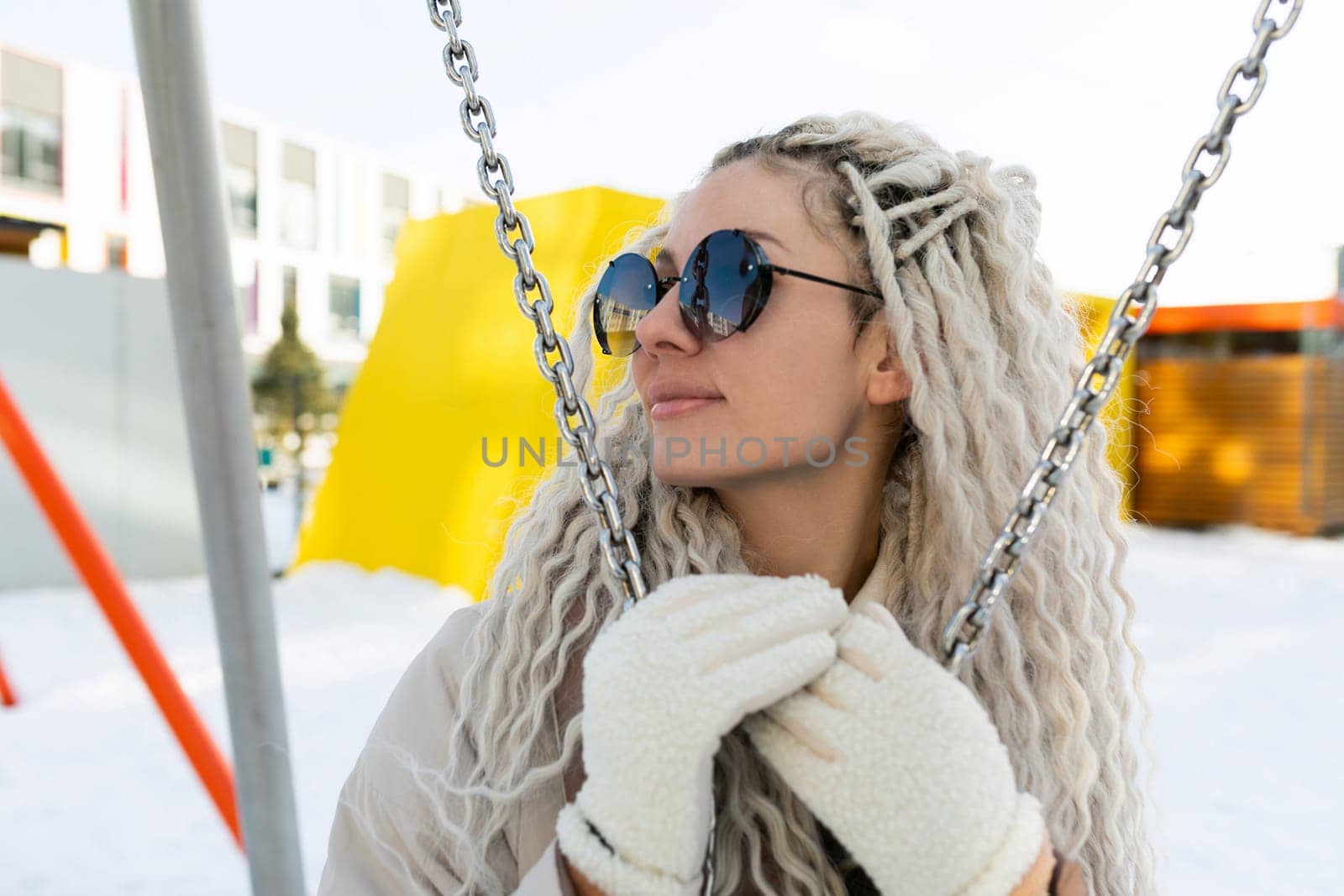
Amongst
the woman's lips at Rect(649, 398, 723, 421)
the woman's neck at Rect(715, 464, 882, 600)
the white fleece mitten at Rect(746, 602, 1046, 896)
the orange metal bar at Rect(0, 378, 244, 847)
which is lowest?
the orange metal bar at Rect(0, 378, 244, 847)

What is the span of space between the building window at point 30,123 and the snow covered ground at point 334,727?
1913cm

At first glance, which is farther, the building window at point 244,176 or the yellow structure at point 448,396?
the building window at point 244,176

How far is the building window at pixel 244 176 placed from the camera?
26.7m

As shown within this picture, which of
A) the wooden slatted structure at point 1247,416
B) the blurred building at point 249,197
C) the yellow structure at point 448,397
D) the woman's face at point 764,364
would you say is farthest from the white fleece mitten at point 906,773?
the blurred building at point 249,197

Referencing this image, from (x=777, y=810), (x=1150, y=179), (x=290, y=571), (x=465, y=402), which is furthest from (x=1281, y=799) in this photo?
(x=290, y=571)

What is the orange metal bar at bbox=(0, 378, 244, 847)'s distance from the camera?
211 centimetres

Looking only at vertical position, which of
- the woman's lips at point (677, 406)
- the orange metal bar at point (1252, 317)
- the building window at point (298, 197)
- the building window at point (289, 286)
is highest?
the building window at point (298, 197)

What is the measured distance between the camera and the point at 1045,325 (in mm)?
1359

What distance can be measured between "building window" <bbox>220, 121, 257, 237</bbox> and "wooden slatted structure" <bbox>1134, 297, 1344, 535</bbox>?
24.0 m

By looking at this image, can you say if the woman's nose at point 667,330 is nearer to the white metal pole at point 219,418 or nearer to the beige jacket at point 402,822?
the beige jacket at point 402,822

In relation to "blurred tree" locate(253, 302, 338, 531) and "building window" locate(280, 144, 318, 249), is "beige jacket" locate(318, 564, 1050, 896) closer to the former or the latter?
"blurred tree" locate(253, 302, 338, 531)

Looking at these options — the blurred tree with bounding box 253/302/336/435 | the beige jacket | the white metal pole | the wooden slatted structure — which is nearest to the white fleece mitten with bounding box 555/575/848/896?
the beige jacket

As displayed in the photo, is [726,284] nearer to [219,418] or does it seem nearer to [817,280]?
[817,280]

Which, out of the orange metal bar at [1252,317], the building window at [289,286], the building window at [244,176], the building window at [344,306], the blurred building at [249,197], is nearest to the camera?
the orange metal bar at [1252,317]
